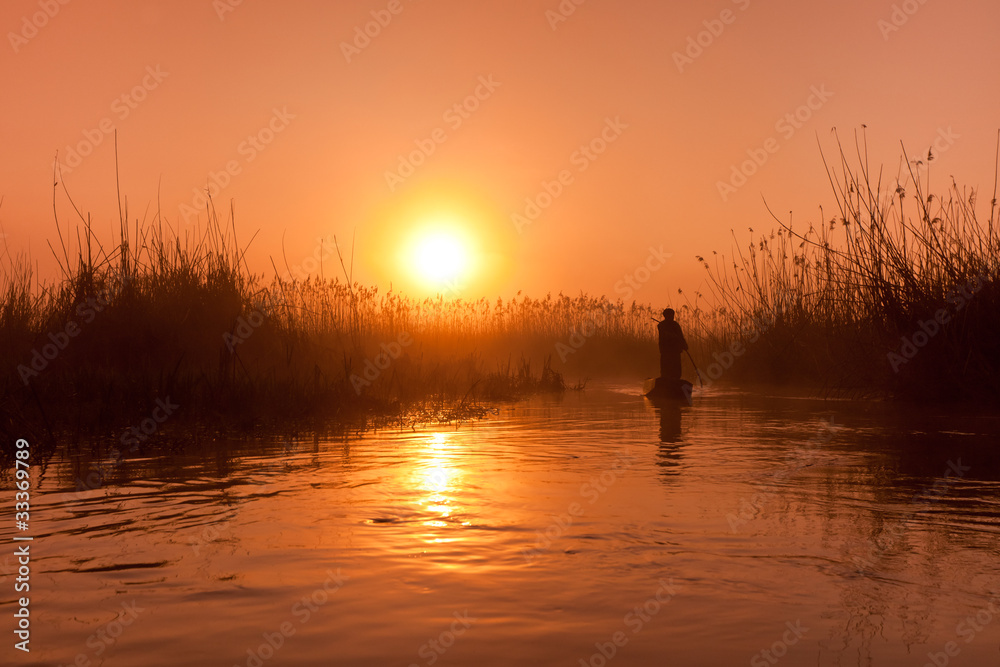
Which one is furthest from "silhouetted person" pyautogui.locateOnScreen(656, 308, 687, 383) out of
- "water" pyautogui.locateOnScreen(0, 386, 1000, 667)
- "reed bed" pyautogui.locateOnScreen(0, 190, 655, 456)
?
"water" pyautogui.locateOnScreen(0, 386, 1000, 667)

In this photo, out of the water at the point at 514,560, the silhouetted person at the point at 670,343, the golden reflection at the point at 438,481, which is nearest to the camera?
the water at the point at 514,560

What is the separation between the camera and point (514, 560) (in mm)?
3982

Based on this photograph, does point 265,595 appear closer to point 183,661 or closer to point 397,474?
point 183,661

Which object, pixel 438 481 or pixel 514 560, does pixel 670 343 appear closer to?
pixel 438 481

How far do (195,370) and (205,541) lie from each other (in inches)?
305

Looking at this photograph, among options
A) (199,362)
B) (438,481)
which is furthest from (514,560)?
(199,362)

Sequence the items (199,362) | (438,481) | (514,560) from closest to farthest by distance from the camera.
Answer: (514,560) < (438,481) < (199,362)

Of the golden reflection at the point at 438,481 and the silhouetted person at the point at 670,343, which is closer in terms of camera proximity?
the golden reflection at the point at 438,481

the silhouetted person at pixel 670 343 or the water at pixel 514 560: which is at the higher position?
the silhouetted person at pixel 670 343

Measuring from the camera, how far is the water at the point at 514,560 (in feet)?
9.61

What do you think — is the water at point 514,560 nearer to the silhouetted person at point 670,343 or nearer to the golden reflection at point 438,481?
the golden reflection at point 438,481

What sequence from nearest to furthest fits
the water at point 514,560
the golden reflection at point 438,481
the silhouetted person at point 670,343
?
the water at point 514,560, the golden reflection at point 438,481, the silhouetted person at point 670,343

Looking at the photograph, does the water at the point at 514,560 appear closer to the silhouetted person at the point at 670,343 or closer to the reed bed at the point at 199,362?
the reed bed at the point at 199,362

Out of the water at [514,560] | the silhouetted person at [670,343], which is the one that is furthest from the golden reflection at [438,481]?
the silhouetted person at [670,343]
